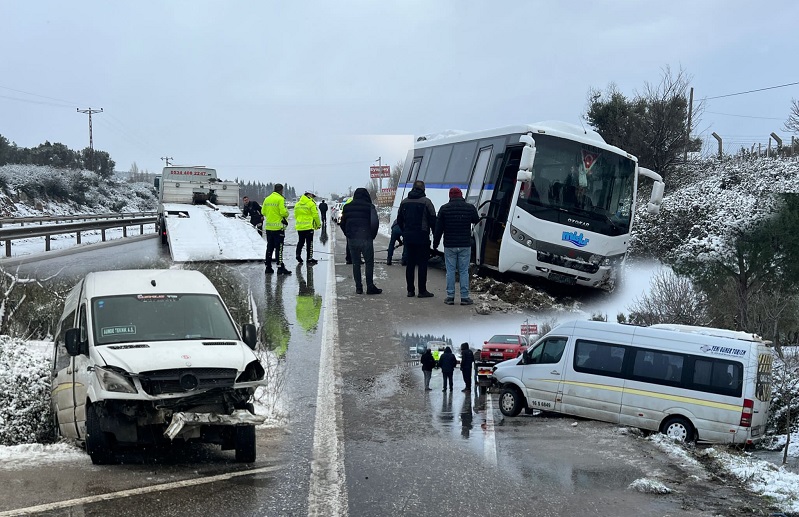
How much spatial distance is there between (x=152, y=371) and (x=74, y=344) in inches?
41.2

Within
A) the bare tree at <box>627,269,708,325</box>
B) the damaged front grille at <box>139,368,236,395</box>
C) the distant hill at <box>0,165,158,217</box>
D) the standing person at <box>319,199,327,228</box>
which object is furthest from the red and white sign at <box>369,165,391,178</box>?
the damaged front grille at <box>139,368,236,395</box>

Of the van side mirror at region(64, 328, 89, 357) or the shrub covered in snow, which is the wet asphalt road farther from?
the shrub covered in snow

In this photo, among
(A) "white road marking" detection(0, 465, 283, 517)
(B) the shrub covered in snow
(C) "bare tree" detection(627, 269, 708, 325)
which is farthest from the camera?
(C) "bare tree" detection(627, 269, 708, 325)

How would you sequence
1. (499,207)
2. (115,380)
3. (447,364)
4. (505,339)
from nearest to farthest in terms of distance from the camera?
(115,380), (447,364), (505,339), (499,207)

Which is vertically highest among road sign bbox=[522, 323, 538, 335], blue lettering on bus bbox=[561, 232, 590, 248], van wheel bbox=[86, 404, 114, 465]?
blue lettering on bus bbox=[561, 232, 590, 248]

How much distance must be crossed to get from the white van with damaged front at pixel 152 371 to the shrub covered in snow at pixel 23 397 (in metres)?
1.24

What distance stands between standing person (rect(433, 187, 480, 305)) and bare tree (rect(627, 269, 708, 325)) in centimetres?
493

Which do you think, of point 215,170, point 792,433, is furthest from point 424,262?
point 215,170

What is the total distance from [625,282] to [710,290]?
4.79 m

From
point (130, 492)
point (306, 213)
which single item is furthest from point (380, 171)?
point (130, 492)

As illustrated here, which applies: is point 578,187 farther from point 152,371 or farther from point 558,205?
point 152,371

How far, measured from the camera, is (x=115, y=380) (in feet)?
23.4

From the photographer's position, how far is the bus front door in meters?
17.0

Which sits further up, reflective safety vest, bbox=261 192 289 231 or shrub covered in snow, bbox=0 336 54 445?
reflective safety vest, bbox=261 192 289 231
